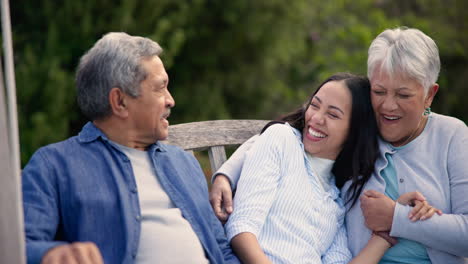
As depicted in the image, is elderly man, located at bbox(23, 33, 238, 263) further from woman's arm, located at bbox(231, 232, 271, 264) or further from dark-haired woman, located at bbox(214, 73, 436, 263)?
dark-haired woman, located at bbox(214, 73, 436, 263)

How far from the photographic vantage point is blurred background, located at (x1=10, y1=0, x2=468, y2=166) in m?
5.34

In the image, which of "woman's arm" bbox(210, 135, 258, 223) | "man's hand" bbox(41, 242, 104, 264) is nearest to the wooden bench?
"woman's arm" bbox(210, 135, 258, 223)

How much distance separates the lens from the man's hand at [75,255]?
1.71m

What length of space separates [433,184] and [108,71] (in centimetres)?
150

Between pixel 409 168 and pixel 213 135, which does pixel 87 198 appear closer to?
pixel 213 135

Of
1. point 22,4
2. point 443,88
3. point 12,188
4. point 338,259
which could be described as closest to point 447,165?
point 338,259

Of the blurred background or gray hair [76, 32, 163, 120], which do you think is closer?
gray hair [76, 32, 163, 120]

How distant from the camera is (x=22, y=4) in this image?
18.6 feet

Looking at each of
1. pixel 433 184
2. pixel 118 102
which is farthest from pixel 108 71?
pixel 433 184

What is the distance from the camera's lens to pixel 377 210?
104 inches

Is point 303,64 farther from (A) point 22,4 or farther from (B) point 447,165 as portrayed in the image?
(B) point 447,165

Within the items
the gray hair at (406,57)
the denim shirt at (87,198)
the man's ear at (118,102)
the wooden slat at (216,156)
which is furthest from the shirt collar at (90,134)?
the gray hair at (406,57)

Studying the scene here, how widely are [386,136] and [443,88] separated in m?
5.68

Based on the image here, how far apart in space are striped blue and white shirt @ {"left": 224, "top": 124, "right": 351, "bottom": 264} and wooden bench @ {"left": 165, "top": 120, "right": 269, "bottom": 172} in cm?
35
